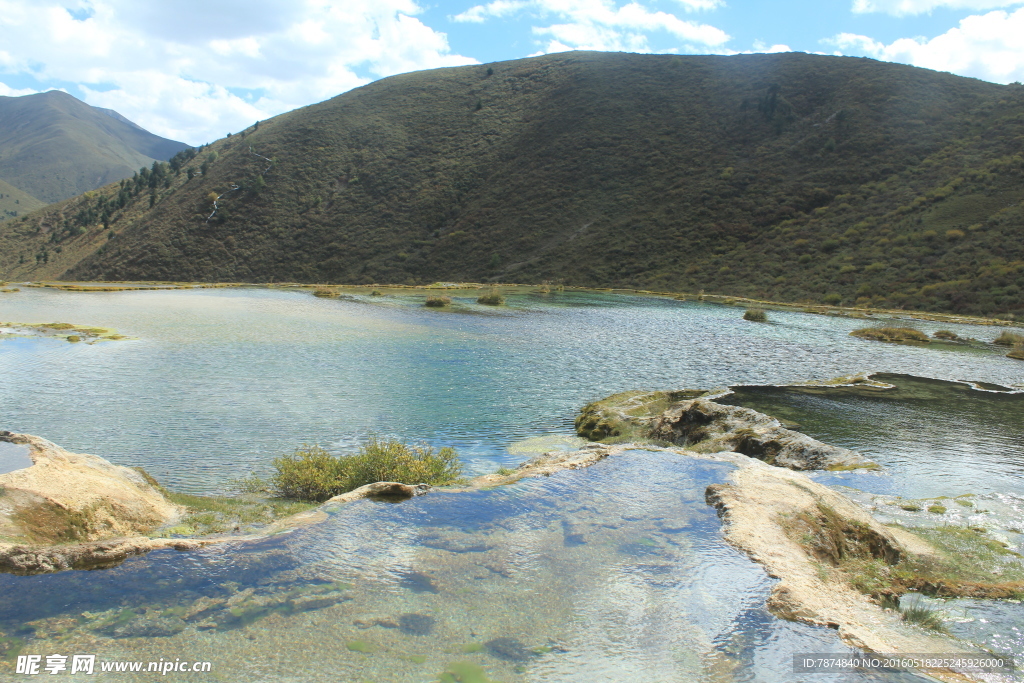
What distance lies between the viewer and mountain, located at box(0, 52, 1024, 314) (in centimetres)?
6119

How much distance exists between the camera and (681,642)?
5848 millimetres

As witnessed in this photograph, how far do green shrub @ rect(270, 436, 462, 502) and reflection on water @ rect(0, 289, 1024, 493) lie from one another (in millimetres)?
1502

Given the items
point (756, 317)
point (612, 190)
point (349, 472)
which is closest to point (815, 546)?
point (349, 472)

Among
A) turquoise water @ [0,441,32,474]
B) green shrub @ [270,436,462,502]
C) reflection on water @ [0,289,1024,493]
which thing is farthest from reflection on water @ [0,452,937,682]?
reflection on water @ [0,289,1024,493]

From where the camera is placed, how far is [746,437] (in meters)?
13.9

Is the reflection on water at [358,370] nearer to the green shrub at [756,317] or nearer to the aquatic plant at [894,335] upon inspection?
the green shrub at [756,317]

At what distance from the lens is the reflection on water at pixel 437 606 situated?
5.38 metres

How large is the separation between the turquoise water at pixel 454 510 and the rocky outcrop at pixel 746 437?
3.40ft

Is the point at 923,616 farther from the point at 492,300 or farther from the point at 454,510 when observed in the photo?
the point at 492,300

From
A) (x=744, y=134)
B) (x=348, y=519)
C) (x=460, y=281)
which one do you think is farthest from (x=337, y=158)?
(x=348, y=519)

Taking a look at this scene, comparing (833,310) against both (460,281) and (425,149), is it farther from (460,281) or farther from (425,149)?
(425,149)

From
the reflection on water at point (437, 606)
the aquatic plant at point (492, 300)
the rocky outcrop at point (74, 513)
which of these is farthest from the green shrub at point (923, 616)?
the aquatic plant at point (492, 300)

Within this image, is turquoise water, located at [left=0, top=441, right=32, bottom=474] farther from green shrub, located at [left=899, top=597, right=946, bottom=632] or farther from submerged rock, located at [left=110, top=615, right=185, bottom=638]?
green shrub, located at [left=899, top=597, right=946, bottom=632]

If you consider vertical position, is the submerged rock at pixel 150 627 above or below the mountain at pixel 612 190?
below
